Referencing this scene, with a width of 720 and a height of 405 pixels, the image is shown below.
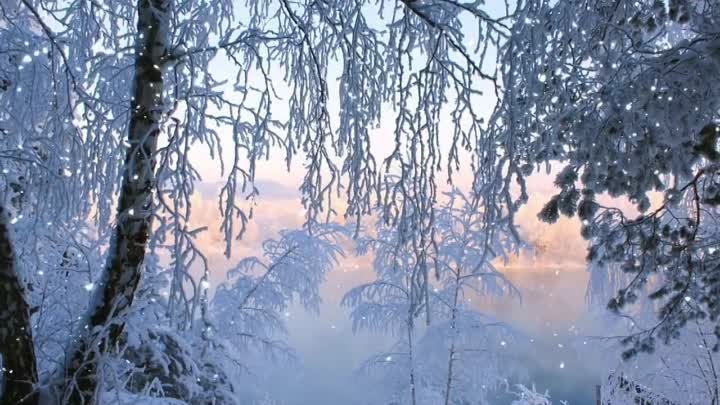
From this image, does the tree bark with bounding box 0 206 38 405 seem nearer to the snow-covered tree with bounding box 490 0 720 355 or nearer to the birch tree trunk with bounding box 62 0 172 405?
the birch tree trunk with bounding box 62 0 172 405

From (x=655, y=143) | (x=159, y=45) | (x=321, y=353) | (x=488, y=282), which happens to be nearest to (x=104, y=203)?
(x=159, y=45)

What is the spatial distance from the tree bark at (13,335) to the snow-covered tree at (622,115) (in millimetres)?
2788

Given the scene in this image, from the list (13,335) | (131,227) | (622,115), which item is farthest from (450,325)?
(13,335)

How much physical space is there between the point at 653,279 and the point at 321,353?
3207 cm

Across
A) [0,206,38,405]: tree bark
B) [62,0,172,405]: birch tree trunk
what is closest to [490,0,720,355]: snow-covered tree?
[62,0,172,405]: birch tree trunk

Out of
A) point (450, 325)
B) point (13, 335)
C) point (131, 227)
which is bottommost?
A: point (450, 325)

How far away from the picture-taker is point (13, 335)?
3.00 metres

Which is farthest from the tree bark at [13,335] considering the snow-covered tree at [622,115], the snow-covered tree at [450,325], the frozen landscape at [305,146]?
the snow-covered tree at [450,325]

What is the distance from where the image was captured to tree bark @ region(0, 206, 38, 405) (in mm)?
2988

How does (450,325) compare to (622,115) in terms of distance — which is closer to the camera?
(622,115)

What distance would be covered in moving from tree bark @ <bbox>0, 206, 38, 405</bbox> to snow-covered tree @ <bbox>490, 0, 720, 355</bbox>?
9.15 feet

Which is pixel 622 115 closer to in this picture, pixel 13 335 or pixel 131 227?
pixel 131 227

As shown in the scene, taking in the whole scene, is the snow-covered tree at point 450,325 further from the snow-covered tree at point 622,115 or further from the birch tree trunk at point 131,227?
the birch tree trunk at point 131,227

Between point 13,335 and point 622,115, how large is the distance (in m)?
3.73
